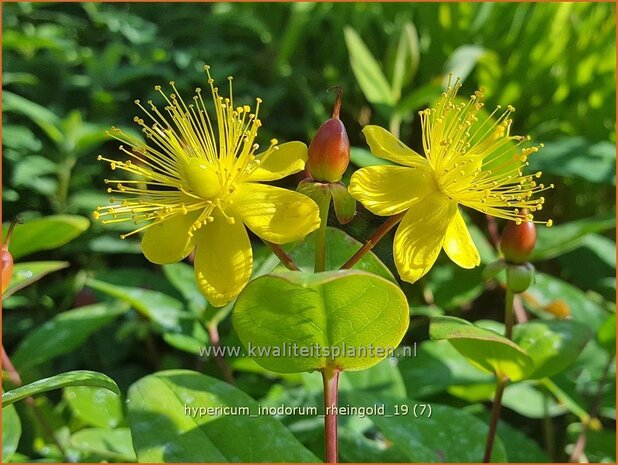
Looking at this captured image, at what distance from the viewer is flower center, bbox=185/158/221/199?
28.0 inches

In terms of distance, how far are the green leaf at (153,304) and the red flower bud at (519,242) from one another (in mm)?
441

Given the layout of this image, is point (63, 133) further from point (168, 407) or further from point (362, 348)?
point (362, 348)

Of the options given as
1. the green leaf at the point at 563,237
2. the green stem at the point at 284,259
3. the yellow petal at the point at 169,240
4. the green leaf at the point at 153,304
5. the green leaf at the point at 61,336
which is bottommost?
the green leaf at the point at 61,336

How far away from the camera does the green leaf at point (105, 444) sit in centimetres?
84

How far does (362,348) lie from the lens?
24.5 inches

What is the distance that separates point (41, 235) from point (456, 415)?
0.61 m

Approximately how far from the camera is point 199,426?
677mm

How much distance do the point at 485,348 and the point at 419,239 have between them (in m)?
0.14

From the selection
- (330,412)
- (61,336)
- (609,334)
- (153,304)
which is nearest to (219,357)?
(153,304)

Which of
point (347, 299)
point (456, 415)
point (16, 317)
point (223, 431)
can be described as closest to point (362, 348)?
Result: point (347, 299)

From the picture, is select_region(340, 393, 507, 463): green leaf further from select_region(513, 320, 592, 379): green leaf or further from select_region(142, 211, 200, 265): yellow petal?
select_region(142, 211, 200, 265): yellow petal

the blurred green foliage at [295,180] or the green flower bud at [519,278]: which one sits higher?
the green flower bud at [519,278]

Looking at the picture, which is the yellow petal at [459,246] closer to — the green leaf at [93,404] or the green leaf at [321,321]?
the green leaf at [321,321]

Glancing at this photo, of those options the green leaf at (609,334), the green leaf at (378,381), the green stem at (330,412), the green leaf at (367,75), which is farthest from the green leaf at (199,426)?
the green leaf at (367,75)
